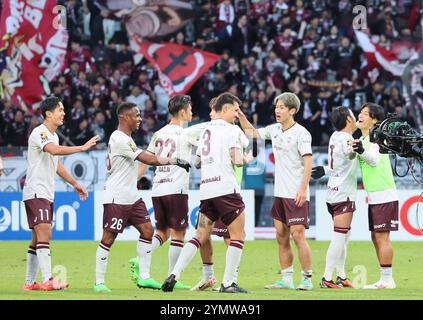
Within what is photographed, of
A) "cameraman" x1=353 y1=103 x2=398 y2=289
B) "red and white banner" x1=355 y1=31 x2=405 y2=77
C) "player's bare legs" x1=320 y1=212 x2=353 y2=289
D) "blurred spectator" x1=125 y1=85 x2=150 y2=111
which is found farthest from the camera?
"red and white banner" x1=355 y1=31 x2=405 y2=77

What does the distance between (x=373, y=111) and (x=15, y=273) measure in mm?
5573

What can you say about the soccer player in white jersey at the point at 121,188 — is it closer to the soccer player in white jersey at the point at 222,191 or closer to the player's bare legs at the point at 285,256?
the soccer player in white jersey at the point at 222,191

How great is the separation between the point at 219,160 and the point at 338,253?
2228mm

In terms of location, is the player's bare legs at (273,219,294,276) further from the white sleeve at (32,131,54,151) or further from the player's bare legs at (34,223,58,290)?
the white sleeve at (32,131,54,151)

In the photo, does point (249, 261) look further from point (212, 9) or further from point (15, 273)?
point (212, 9)

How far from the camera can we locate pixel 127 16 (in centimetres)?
2678

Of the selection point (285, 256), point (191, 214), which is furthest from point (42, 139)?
point (191, 214)

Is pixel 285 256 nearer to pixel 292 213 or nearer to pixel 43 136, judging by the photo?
pixel 292 213

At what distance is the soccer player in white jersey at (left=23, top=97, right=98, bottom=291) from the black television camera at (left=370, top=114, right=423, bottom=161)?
3661 mm

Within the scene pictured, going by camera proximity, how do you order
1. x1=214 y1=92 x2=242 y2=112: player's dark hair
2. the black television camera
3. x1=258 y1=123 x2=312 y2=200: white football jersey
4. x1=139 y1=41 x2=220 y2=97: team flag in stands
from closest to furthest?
the black television camera → x1=214 y1=92 x2=242 y2=112: player's dark hair → x1=258 y1=123 x2=312 y2=200: white football jersey → x1=139 y1=41 x2=220 y2=97: team flag in stands

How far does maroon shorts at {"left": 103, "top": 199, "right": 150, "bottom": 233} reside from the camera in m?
12.5

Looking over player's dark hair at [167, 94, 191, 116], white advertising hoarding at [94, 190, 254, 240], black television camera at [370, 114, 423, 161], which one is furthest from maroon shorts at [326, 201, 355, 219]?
white advertising hoarding at [94, 190, 254, 240]
